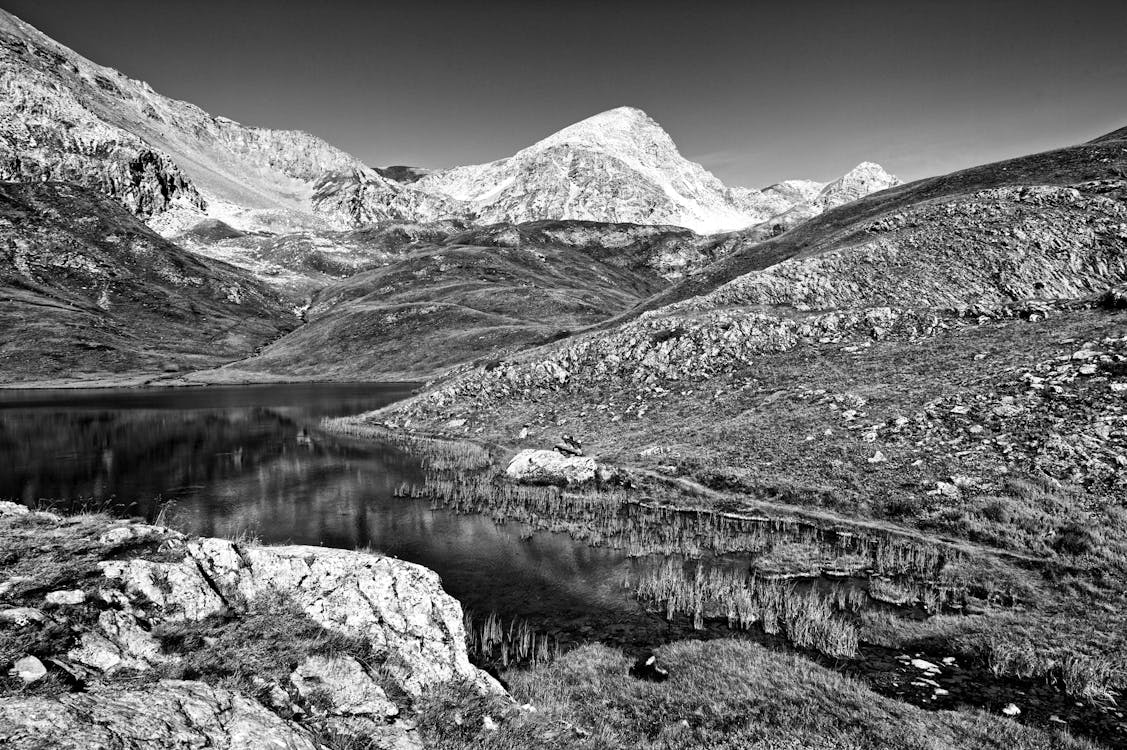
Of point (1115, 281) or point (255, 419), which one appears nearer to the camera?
point (1115, 281)

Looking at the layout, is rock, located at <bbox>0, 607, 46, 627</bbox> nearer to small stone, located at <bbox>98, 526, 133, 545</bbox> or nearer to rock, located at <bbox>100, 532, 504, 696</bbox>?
rock, located at <bbox>100, 532, 504, 696</bbox>

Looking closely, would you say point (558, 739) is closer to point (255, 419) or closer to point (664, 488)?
point (664, 488)

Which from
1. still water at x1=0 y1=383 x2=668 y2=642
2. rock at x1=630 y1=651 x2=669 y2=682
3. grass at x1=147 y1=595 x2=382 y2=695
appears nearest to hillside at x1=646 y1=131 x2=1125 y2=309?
still water at x1=0 y1=383 x2=668 y2=642

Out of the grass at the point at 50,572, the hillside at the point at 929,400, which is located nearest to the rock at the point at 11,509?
the grass at the point at 50,572

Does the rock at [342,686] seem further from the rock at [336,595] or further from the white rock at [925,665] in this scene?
the white rock at [925,665]

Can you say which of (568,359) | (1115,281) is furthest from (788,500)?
(1115,281)

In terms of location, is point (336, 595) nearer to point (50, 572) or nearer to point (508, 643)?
point (50, 572)
